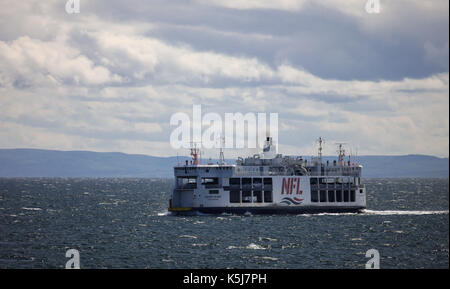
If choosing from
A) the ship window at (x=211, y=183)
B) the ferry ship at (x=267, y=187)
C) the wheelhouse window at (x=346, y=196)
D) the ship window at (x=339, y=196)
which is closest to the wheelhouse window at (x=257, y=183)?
the ferry ship at (x=267, y=187)

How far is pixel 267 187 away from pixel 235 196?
13.8ft

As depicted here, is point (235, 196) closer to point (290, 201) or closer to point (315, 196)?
point (290, 201)

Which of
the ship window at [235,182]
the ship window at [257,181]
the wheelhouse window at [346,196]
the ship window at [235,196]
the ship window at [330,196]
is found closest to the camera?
the ship window at [235,196]

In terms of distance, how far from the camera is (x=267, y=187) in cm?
8781

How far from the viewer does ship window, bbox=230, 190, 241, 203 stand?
285 feet

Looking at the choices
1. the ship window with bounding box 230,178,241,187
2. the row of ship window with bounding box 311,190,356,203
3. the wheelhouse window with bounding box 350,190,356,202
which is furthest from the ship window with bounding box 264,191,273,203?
the wheelhouse window with bounding box 350,190,356,202

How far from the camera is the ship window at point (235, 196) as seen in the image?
285 ft

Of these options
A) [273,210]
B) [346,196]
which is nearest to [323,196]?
[346,196]

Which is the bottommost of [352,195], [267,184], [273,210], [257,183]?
[273,210]

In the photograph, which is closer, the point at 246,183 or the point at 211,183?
the point at 211,183

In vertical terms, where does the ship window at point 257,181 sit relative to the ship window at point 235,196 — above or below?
above

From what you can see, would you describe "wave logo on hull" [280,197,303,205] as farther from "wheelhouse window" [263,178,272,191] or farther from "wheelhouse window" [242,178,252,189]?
"wheelhouse window" [242,178,252,189]

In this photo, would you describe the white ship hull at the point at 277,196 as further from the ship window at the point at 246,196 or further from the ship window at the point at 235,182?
the ship window at the point at 235,182

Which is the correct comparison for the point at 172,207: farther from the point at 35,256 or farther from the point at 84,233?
the point at 35,256
